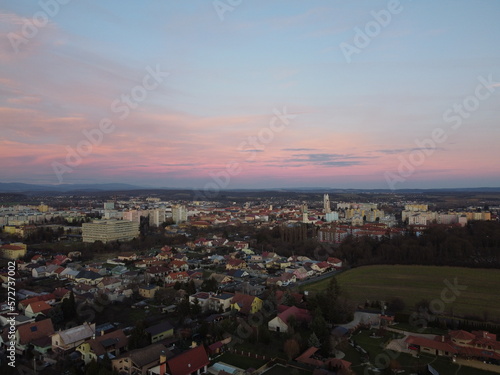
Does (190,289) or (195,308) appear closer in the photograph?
(195,308)

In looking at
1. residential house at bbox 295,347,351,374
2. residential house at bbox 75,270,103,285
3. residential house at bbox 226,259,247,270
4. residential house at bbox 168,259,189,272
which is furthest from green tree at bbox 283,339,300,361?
residential house at bbox 168,259,189,272

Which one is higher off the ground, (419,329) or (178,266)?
(178,266)

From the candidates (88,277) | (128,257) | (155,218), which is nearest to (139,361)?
(88,277)

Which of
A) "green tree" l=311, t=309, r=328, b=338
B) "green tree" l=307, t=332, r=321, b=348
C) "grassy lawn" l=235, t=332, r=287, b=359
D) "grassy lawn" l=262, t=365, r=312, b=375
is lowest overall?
"grassy lawn" l=262, t=365, r=312, b=375

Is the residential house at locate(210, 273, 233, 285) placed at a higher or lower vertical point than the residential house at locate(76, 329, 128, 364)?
lower

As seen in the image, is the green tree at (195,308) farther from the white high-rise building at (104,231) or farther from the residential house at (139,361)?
the white high-rise building at (104,231)

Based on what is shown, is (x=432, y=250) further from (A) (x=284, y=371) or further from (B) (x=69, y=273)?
(B) (x=69, y=273)

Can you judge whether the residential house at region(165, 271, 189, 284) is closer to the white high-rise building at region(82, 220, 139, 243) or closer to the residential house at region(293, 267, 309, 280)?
the residential house at region(293, 267, 309, 280)

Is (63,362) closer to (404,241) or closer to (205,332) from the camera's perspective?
(205,332)
